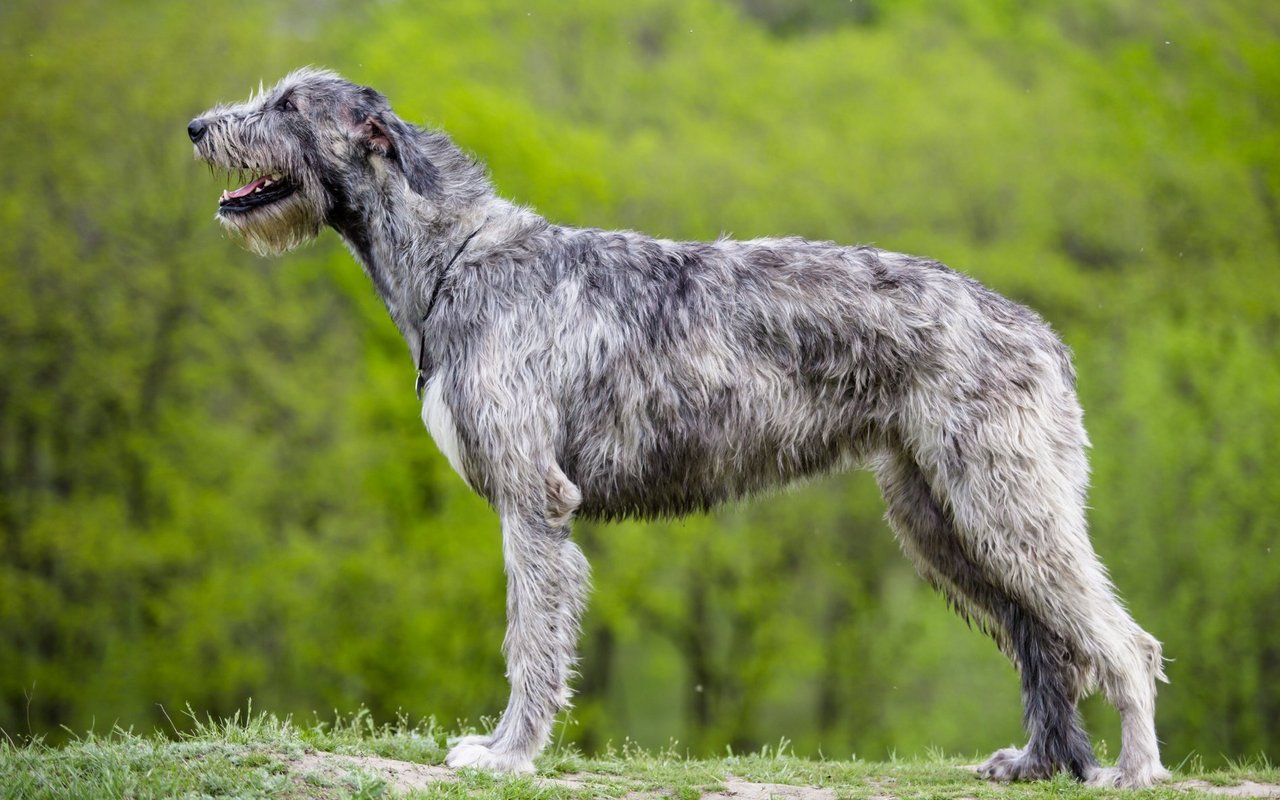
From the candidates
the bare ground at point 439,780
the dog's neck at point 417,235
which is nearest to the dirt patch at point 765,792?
the bare ground at point 439,780

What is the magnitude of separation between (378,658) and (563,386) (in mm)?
17191

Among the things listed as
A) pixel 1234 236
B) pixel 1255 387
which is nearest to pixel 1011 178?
pixel 1234 236

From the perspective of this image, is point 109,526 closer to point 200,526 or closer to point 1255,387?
point 200,526

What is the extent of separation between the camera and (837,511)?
981 inches

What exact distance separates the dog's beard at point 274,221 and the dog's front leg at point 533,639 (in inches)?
75.3

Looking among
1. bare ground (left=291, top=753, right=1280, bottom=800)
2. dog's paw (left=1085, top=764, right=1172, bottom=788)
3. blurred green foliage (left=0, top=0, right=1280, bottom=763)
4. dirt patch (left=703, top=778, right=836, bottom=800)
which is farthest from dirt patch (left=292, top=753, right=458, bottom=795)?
blurred green foliage (left=0, top=0, right=1280, bottom=763)

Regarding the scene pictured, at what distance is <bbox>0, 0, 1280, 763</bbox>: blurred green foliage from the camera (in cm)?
2244

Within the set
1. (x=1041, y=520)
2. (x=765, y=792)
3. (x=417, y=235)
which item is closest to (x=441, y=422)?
(x=417, y=235)

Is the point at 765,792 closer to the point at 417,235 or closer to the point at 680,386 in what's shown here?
the point at 680,386

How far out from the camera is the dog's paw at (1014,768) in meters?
6.98

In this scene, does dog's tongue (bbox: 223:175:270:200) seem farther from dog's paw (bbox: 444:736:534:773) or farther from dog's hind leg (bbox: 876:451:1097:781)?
dog's hind leg (bbox: 876:451:1097:781)

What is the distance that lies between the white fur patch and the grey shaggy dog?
0.05 ft

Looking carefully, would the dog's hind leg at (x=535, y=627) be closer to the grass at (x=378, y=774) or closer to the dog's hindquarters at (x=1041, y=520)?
the grass at (x=378, y=774)

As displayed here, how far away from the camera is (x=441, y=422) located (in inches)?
263
